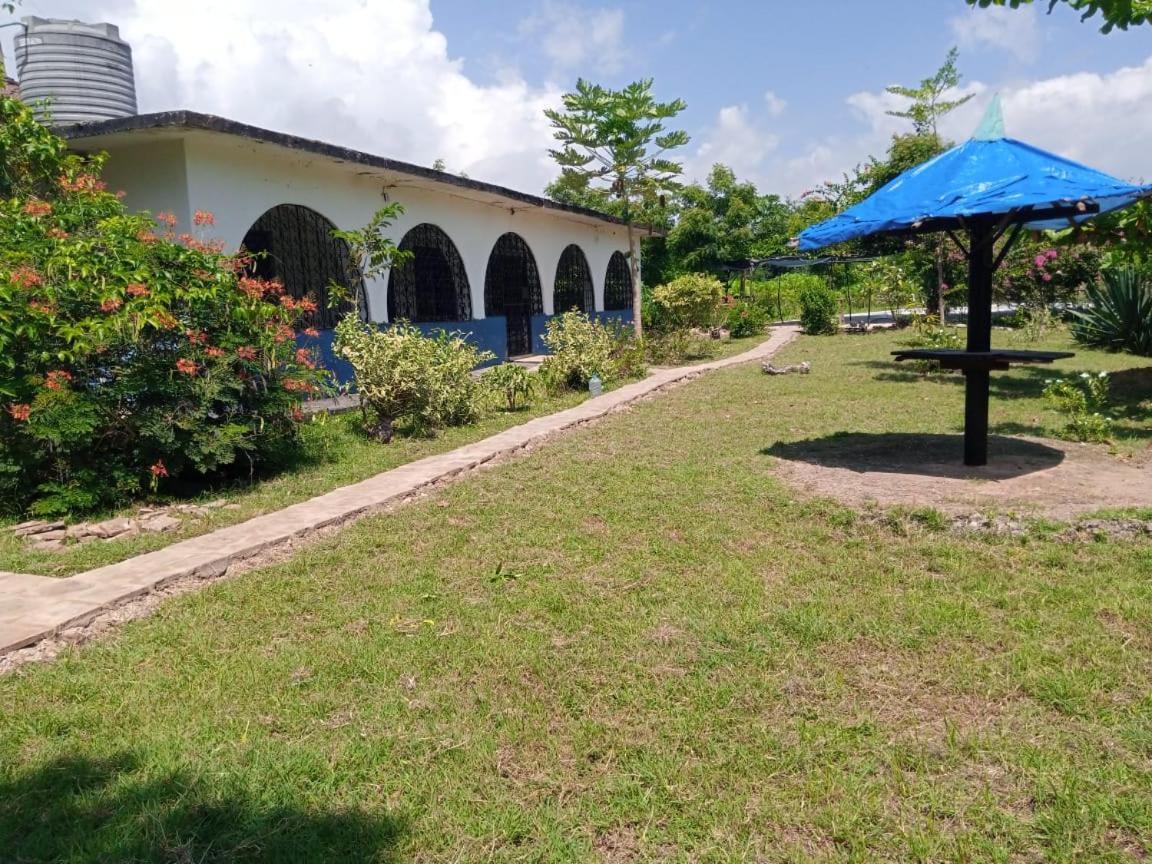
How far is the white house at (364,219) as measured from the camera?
8570 millimetres

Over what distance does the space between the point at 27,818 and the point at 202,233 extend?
7.52 meters

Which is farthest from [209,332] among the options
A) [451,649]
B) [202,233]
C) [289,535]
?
[451,649]

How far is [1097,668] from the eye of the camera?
3039 millimetres

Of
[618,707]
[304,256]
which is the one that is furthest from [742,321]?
[618,707]

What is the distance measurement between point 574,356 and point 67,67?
7.35 metres

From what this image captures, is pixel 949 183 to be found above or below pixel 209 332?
above

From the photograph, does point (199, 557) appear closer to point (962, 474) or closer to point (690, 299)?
point (962, 474)

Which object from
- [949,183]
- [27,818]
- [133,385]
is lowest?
[27,818]

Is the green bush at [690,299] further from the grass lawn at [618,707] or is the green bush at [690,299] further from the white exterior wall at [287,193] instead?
the grass lawn at [618,707]

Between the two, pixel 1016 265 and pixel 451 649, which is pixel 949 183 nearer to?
pixel 451 649

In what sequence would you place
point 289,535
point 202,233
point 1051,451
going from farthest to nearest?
point 202,233 → point 1051,451 → point 289,535

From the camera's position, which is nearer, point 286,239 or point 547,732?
point 547,732

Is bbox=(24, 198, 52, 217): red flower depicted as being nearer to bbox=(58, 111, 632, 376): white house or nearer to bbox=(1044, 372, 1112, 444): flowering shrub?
bbox=(58, 111, 632, 376): white house

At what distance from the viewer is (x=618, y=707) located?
291 centimetres
